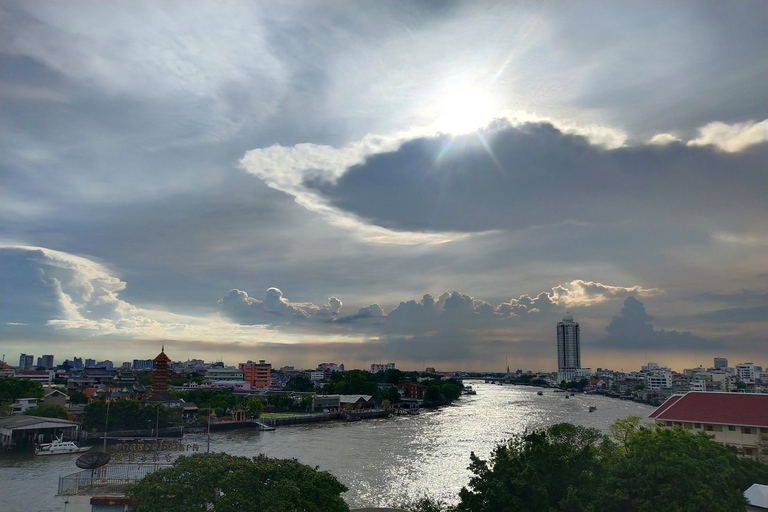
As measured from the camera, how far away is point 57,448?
37500 mm

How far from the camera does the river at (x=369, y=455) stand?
81.5 feet

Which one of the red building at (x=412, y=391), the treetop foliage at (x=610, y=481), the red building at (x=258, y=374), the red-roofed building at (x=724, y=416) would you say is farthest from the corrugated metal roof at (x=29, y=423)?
the red building at (x=258, y=374)

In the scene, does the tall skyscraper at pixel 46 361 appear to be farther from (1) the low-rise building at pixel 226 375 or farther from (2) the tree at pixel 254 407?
(2) the tree at pixel 254 407

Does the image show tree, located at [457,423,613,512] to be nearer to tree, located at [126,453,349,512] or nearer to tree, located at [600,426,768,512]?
tree, located at [600,426,768,512]

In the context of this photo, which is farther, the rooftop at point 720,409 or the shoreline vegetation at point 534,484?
the rooftop at point 720,409

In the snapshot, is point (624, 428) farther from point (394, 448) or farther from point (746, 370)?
point (746, 370)

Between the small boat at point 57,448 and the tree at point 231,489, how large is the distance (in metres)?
30.5

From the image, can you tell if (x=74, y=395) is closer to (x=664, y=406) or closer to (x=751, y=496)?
(x=664, y=406)

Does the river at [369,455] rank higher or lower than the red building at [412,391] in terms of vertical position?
higher

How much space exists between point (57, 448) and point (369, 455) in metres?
21.9

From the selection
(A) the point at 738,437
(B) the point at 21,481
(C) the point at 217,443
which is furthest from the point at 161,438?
(A) the point at 738,437

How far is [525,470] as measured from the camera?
43.7 feet

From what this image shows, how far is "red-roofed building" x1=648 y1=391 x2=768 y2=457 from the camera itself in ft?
81.7

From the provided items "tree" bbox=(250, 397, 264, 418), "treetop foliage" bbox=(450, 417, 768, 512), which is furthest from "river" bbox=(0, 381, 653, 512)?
"treetop foliage" bbox=(450, 417, 768, 512)
